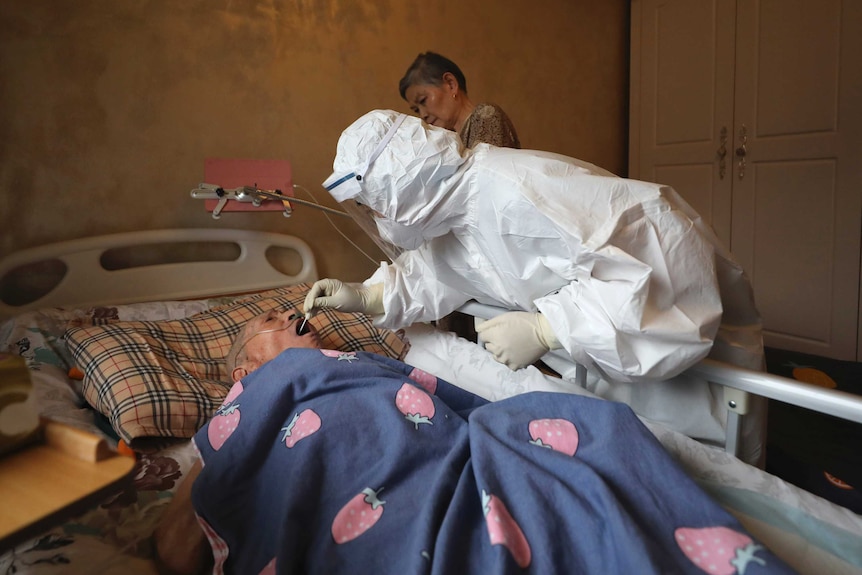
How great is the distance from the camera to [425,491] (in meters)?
0.84

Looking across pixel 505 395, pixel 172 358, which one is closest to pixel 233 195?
pixel 172 358

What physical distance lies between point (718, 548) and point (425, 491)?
0.39 metres

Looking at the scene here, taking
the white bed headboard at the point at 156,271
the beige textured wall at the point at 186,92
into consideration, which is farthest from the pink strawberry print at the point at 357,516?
the beige textured wall at the point at 186,92

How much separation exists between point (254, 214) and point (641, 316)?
62.6 inches

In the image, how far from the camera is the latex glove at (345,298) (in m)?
1.53

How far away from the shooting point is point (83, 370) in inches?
57.1

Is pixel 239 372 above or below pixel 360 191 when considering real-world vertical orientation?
below

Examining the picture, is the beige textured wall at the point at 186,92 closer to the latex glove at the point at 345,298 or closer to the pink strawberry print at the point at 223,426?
the latex glove at the point at 345,298

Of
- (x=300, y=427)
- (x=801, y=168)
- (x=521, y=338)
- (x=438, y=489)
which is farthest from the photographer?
(x=801, y=168)

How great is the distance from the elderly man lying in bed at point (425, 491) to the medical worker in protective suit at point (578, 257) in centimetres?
14

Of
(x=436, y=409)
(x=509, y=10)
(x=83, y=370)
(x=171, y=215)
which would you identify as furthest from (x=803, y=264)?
(x=83, y=370)

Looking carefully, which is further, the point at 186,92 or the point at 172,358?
the point at 186,92

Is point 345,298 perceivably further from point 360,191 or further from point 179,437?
point 179,437

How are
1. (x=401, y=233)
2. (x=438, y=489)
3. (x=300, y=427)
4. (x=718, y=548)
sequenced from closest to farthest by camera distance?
(x=718, y=548)
(x=438, y=489)
(x=300, y=427)
(x=401, y=233)
